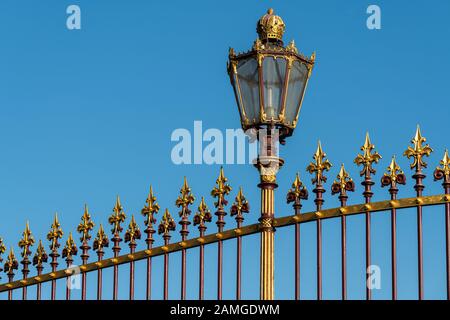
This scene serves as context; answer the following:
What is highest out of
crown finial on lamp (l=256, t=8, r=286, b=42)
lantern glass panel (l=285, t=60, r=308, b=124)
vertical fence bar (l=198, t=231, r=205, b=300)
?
crown finial on lamp (l=256, t=8, r=286, b=42)

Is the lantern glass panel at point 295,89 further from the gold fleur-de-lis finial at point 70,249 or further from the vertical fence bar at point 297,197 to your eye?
the gold fleur-de-lis finial at point 70,249

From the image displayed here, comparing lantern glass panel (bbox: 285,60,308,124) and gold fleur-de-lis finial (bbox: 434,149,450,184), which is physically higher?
lantern glass panel (bbox: 285,60,308,124)

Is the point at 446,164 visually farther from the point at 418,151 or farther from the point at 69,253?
the point at 69,253

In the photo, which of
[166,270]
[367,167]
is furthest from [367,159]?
[166,270]

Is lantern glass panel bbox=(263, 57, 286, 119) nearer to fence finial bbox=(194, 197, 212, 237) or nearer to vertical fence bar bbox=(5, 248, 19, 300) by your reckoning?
fence finial bbox=(194, 197, 212, 237)

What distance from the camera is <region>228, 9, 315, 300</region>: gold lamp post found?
44.9ft

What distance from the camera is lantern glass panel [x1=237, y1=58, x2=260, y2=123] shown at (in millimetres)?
13781

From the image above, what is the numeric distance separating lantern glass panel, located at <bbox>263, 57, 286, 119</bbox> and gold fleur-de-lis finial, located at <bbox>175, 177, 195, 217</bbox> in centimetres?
135

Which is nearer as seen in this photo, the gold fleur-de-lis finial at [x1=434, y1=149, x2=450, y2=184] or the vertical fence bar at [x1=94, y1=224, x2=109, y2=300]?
the gold fleur-de-lis finial at [x1=434, y1=149, x2=450, y2=184]

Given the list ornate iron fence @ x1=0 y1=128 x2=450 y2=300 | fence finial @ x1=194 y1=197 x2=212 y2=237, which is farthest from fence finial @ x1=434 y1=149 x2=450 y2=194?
fence finial @ x1=194 y1=197 x2=212 y2=237

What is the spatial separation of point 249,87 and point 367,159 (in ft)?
5.50

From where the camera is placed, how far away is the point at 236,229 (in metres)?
13.8

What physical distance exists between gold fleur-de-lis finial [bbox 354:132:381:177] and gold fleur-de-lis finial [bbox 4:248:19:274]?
5.07 metres

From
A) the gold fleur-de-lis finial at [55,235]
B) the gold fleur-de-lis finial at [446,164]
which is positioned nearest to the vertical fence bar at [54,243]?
the gold fleur-de-lis finial at [55,235]
